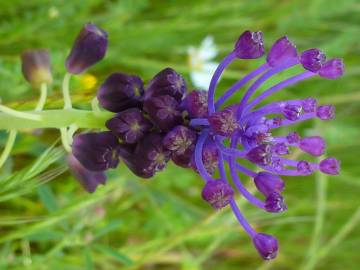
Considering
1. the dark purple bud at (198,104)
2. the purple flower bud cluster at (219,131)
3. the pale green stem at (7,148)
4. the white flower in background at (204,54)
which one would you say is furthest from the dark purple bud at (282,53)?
the white flower in background at (204,54)

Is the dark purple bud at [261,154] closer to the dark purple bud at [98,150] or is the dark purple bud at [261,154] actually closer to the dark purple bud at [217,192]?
the dark purple bud at [217,192]

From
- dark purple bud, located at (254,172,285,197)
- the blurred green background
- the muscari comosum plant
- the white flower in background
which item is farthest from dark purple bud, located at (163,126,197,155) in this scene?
the white flower in background

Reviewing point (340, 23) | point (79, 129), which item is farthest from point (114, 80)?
point (340, 23)

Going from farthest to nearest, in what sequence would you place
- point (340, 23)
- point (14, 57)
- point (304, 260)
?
point (340, 23)
point (304, 260)
point (14, 57)

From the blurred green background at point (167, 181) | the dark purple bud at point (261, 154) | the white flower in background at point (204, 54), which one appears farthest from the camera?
the white flower in background at point (204, 54)

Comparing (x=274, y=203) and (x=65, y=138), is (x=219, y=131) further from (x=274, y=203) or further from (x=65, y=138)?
(x=65, y=138)

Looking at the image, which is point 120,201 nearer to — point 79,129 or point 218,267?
point 218,267

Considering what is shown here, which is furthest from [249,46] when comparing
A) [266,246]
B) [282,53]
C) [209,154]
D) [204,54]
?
[204,54]
